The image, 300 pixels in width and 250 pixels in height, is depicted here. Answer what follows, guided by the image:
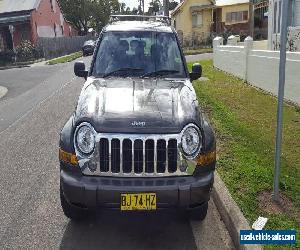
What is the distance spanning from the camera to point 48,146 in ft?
25.2

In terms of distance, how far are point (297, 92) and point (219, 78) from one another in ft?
20.3

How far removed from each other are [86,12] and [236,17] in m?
24.3

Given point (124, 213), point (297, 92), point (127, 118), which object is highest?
point (127, 118)

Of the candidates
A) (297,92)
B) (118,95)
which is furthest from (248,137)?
(118,95)

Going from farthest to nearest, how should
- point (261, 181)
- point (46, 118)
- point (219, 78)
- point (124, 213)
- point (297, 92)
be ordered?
point (219, 78), point (46, 118), point (297, 92), point (261, 181), point (124, 213)

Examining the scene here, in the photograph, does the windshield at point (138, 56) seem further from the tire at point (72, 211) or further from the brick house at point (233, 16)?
the brick house at point (233, 16)

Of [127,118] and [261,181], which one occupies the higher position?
[127,118]

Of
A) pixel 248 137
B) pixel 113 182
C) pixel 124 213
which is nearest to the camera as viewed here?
pixel 113 182

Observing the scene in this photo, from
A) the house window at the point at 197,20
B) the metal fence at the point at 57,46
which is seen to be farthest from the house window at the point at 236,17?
the metal fence at the point at 57,46

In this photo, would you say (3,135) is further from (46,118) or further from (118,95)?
(118,95)

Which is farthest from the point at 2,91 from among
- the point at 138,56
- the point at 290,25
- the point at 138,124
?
the point at 138,124

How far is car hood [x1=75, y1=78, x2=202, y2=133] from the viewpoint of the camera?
3.98 meters

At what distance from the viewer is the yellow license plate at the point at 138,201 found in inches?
154

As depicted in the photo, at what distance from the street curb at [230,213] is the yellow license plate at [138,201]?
993 mm
